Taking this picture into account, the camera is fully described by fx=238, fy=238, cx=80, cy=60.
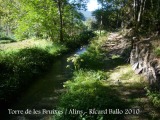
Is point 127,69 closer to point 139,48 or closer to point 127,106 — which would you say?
point 139,48

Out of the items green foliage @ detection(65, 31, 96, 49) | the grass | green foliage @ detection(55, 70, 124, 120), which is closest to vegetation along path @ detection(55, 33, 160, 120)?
green foliage @ detection(55, 70, 124, 120)

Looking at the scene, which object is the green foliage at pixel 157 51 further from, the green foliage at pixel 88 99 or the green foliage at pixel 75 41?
the green foliage at pixel 75 41

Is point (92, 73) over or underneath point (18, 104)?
over

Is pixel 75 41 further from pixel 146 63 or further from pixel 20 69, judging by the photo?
pixel 146 63

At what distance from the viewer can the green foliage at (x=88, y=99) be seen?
29.2 feet

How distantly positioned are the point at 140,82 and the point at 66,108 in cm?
486

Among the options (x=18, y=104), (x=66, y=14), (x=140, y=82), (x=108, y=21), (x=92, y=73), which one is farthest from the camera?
(x=108, y=21)

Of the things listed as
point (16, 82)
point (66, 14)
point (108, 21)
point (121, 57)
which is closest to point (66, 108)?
point (16, 82)

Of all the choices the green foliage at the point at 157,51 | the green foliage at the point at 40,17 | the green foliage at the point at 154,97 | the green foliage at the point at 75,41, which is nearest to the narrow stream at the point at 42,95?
the green foliage at the point at 154,97

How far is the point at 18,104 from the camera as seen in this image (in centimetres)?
1148

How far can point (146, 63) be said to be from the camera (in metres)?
13.0

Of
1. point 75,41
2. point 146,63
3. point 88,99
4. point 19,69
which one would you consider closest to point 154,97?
point 88,99

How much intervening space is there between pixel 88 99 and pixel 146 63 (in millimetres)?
4747

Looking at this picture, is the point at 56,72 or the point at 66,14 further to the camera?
the point at 66,14
